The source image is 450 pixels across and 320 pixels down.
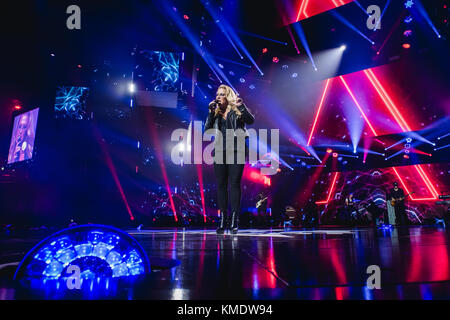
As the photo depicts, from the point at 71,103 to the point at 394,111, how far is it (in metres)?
10.2

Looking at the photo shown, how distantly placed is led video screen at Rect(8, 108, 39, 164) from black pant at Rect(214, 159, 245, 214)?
698cm

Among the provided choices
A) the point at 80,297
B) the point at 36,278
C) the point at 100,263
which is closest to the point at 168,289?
the point at 80,297

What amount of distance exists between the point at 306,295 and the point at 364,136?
33.3 ft

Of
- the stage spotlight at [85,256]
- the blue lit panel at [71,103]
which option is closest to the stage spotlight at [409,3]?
the stage spotlight at [85,256]

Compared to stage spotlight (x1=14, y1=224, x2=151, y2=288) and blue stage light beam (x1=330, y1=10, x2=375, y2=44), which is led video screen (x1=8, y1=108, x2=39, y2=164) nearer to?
stage spotlight (x1=14, y1=224, x2=151, y2=288)

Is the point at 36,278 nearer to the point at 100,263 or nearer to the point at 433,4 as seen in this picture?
the point at 100,263

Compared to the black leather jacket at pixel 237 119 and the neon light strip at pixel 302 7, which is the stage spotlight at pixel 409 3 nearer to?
the neon light strip at pixel 302 7

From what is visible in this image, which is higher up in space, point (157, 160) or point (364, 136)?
point (364, 136)

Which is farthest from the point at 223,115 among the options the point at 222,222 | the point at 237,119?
the point at 222,222

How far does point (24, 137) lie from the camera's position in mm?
7441

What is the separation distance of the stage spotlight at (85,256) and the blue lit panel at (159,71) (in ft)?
23.8

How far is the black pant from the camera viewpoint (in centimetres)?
257

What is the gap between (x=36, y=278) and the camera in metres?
0.75

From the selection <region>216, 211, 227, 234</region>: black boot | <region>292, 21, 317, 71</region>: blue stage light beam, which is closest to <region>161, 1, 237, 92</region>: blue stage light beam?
<region>292, 21, 317, 71</region>: blue stage light beam
